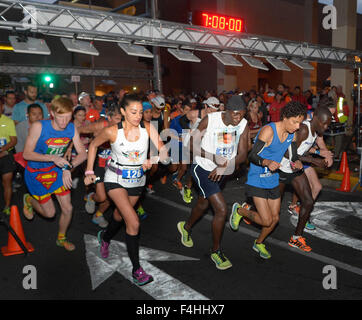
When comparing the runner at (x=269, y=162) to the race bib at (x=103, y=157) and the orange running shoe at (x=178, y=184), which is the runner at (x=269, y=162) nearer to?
the race bib at (x=103, y=157)

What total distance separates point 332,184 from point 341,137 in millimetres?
2874

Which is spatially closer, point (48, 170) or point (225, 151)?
point (225, 151)

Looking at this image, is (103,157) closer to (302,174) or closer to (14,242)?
(14,242)

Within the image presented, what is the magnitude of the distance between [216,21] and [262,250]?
16.8 metres

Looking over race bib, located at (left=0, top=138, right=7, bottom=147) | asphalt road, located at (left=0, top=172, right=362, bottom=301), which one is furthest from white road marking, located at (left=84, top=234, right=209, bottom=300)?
race bib, located at (left=0, top=138, right=7, bottom=147)

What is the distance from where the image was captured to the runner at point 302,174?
5016mm

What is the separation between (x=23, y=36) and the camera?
9188 mm

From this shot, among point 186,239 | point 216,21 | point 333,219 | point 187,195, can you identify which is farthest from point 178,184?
point 216,21

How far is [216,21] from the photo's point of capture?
63.7 ft

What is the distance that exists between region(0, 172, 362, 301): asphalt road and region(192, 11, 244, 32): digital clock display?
14.3 metres

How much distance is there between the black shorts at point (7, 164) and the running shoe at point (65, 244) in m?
1.89

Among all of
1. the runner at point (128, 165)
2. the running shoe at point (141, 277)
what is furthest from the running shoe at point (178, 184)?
the running shoe at point (141, 277)

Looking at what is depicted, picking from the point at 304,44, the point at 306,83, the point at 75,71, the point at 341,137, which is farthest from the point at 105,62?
the point at 341,137

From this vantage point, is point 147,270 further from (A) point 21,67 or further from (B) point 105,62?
(B) point 105,62
